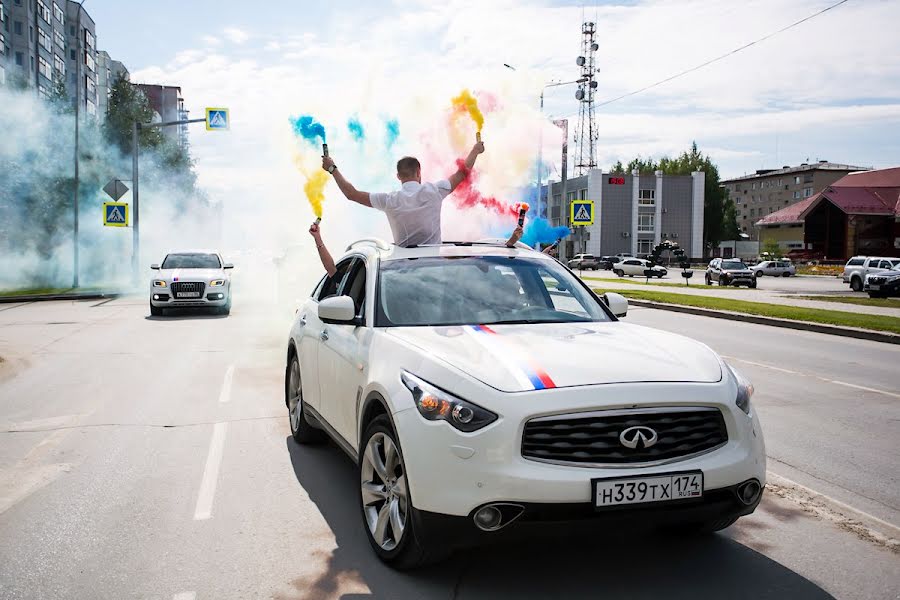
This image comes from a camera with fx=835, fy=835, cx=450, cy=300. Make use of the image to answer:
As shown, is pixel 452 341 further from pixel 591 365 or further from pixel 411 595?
pixel 411 595

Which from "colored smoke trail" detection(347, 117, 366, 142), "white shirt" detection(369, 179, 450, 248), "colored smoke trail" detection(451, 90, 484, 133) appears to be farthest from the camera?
"colored smoke trail" detection(347, 117, 366, 142)

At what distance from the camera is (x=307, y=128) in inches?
810

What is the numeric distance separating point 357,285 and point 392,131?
2299 cm

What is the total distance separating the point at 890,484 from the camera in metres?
5.38

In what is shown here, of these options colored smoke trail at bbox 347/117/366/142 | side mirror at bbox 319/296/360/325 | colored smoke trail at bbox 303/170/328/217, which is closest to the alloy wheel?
side mirror at bbox 319/296/360/325

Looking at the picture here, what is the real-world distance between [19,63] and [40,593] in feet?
221

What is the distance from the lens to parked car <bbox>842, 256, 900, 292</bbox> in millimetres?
37344

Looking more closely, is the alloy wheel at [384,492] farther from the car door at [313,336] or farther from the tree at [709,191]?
the tree at [709,191]

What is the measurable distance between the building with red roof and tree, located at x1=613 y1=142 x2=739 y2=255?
14.6m

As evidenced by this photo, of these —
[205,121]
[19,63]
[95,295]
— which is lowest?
[95,295]

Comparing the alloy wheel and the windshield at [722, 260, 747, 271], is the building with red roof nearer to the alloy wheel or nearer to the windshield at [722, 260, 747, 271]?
the windshield at [722, 260, 747, 271]

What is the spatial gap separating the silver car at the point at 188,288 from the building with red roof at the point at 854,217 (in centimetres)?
6669

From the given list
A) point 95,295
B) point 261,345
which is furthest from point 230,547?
point 95,295

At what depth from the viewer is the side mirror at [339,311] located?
4789 millimetres
